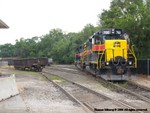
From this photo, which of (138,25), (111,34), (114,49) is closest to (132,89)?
(114,49)

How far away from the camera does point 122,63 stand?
26.5 metres

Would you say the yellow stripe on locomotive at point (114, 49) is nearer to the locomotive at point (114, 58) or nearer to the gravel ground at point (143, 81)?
the locomotive at point (114, 58)

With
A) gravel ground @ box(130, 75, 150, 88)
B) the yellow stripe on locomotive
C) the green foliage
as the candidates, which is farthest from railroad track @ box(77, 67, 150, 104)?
the green foliage

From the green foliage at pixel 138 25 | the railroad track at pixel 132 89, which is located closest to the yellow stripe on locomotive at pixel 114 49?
the railroad track at pixel 132 89

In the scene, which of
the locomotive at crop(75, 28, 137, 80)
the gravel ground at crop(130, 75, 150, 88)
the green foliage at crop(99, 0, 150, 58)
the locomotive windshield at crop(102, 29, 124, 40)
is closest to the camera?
the gravel ground at crop(130, 75, 150, 88)

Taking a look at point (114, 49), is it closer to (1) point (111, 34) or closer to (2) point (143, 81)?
(1) point (111, 34)

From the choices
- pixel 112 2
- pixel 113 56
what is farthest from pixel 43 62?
pixel 113 56

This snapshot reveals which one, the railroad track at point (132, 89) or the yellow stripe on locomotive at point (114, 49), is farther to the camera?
the yellow stripe on locomotive at point (114, 49)

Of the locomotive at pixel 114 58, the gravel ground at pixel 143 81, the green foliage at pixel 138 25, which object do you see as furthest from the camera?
the green foliage at pixel 138 25

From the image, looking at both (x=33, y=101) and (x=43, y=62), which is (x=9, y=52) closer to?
(x=43, y=62)

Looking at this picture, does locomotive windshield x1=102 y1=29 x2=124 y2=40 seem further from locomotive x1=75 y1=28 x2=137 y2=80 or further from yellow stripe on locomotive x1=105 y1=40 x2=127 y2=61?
yellow stripe on locomotive x1=105 y1=40 x2=127 y2=61

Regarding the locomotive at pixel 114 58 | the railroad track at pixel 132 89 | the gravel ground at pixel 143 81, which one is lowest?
the railroad track at pixel 132 89

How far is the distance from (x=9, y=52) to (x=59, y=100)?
130 meters

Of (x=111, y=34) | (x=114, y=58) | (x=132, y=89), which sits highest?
(x=111, y=34)
